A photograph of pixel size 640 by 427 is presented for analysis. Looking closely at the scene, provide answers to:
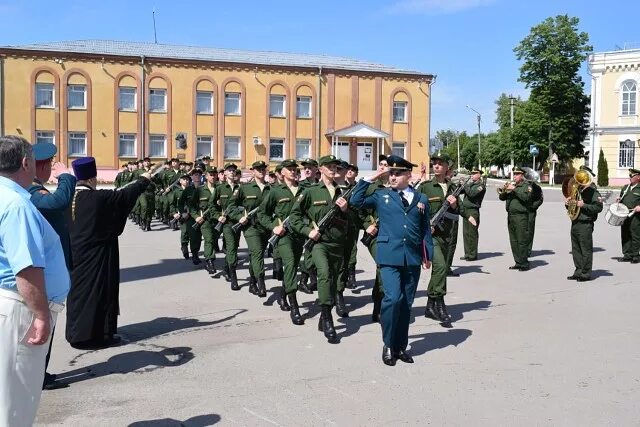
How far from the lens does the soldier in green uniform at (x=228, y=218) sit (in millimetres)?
10820

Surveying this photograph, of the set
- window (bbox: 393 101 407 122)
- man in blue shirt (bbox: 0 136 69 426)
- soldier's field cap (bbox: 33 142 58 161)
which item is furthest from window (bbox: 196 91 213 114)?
man in blue shirt (bbox: 0 136 69 426)

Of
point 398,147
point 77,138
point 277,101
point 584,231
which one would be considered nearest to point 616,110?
point 398,147

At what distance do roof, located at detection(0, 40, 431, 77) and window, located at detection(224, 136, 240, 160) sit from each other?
16.3 feet

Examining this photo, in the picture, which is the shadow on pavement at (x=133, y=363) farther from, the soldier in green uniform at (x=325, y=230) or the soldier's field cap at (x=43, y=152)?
the soldier's field cap at (x=43, y=152)

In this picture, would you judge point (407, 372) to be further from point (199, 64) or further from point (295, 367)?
point (199, 64)

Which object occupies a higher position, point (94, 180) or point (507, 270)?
point (94, 180)

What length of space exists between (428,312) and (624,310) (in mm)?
2729

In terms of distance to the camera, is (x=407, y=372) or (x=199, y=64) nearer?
(x=407, y=372)

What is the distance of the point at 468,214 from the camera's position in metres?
13.8

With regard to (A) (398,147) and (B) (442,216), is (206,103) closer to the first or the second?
(A) (398,147)

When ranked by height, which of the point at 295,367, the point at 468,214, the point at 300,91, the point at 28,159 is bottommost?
the point at 295,367

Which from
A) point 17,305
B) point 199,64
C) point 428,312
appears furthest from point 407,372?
point 199,64

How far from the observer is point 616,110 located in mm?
55531

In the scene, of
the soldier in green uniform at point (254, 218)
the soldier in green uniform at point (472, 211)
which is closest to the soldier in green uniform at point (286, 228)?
the soldier in green uniform at point (254, 218)
